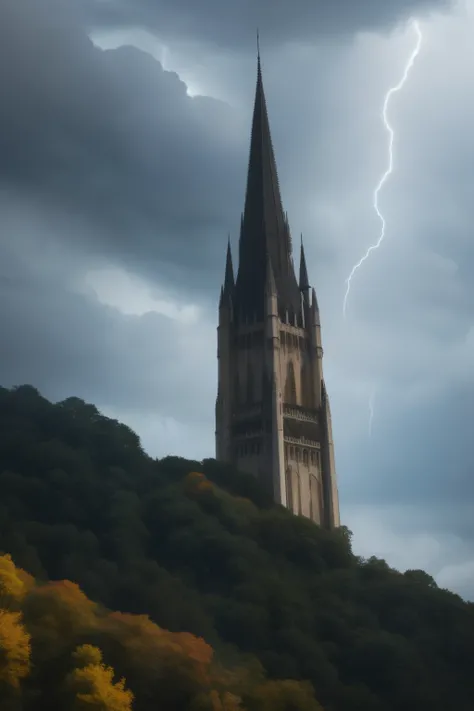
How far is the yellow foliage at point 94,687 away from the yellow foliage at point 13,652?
171cm

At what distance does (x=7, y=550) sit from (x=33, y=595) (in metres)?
5.31

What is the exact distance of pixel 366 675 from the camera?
48156 mm

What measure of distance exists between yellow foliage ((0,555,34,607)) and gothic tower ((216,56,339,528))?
36992 mm

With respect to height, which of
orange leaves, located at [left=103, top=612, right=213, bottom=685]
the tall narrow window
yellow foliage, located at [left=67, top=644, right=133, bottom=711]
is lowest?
yellow foliage, located at [left=67, top=644, right=133, bottom=711]

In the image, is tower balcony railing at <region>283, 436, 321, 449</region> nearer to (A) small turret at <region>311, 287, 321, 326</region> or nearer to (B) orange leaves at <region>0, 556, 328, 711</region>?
(A) small turret at <region>311, 287, 321, 326</region>

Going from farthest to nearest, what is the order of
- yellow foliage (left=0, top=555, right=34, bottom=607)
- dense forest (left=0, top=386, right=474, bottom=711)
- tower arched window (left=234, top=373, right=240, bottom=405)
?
tower arched window (left=234, top=373, right=240, bottom=405)
yellow foliage (left=0, top=555, right=34, bottom=607)
dense forest (left=0, top=386, right=474, bottom=711)

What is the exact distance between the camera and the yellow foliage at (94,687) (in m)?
37.5

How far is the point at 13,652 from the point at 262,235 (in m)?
58.3

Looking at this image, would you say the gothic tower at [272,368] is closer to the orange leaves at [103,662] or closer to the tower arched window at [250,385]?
the tower arched window at [250,385]

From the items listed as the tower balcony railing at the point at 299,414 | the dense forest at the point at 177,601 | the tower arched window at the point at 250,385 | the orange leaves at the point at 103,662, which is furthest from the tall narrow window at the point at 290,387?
the orange leaves at the point at 103,662

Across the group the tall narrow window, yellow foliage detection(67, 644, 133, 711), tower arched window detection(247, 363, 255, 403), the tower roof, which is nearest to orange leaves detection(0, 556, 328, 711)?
yellow foliage detection(67, 644, 133, 711)

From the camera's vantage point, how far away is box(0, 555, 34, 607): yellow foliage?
40969mm

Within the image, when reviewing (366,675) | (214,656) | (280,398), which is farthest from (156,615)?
(280,398)

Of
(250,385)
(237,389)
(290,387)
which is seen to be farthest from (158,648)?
(237,389)
